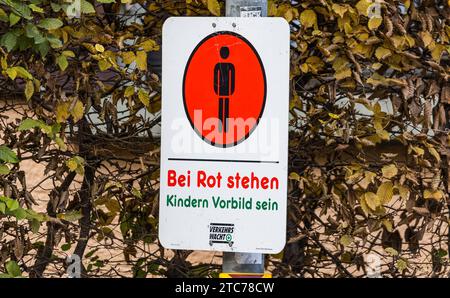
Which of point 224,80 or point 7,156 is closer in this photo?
point 224,80

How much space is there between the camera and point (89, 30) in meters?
4.46

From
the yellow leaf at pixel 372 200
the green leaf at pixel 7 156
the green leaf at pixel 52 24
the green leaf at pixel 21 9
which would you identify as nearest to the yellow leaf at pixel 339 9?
the yellow leaf at pixel 372 200

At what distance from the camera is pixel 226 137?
Result: 3238 millimetres

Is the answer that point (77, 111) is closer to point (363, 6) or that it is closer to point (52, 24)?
point (52, 24)

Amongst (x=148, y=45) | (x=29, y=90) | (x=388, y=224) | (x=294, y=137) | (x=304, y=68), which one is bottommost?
(x=388, y=224)

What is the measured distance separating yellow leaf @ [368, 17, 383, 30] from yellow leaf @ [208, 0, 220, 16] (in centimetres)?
73

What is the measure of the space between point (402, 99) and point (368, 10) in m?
0.50

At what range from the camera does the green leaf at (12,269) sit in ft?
13.9

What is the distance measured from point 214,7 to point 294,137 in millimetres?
809

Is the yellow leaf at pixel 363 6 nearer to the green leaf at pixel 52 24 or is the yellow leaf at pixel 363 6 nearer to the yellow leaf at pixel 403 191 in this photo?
the yellow leaf at pixel 403 191

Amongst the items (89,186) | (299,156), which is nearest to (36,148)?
(89,186)

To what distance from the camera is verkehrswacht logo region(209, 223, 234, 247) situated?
10.6 feet

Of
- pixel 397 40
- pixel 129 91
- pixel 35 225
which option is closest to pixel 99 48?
pixel 129 91

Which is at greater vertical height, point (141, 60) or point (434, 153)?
point (141, 60)
